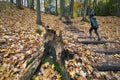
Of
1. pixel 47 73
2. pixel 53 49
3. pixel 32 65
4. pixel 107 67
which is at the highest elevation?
pixel 53 49

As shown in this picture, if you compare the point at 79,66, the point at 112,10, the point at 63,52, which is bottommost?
the point at 79,66

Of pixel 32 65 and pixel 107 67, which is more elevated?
pixel 32 65

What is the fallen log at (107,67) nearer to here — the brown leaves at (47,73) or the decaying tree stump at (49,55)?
the decaying tree stump at (49,55)

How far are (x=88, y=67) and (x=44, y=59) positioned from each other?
200cm

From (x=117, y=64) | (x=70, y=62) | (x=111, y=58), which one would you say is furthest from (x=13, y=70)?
(x=111, y=58)

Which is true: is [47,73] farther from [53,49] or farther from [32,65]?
[53,49]

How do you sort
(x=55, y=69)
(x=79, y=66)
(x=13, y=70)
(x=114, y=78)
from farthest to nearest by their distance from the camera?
(x=114, y=78), (x=79, y=66), (x=13, y=70), (x=55, y=69)

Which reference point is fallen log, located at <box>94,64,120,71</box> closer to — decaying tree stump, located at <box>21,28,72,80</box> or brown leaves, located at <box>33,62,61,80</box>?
decaying tree stump, located at <box>21,28,72,80</box>

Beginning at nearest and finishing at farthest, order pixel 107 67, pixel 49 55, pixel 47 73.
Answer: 1. pixel 47 73
2. pixel 49 55
3. pixel 107 67

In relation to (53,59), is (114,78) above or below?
below

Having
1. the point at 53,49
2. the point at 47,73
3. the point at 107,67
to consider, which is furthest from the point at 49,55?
the point at 107,67

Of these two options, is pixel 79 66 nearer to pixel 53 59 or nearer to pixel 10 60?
pixel 53 59

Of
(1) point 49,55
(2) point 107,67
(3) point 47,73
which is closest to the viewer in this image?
(3) point 47,73

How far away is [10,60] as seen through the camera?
22.1 ft
